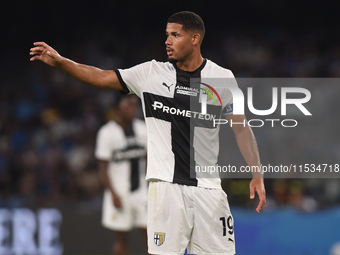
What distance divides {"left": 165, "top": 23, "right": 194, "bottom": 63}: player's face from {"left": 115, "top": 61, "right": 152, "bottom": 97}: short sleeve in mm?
220

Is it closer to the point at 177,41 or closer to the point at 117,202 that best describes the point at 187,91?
the point at 177,41

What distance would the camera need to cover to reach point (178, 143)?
11.5 feet

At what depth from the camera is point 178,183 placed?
11.3 ft

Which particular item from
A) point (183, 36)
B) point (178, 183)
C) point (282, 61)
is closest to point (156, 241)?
point (178, 183)

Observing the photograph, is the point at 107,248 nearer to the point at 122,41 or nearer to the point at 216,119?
the point at 216,119

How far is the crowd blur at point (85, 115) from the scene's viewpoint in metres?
7.70

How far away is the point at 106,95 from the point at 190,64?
6.78 metres

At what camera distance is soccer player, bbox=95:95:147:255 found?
6027mm

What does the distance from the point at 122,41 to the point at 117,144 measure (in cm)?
567

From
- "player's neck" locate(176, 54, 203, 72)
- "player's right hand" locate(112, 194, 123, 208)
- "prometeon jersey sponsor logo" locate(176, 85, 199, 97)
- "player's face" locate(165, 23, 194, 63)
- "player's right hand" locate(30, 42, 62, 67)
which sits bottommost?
"player's right hand" locate(112, 194, 123, 208)

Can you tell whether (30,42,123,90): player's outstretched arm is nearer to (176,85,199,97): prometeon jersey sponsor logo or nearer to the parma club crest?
(176,85,199,97): prometeon jersey sponsor logo

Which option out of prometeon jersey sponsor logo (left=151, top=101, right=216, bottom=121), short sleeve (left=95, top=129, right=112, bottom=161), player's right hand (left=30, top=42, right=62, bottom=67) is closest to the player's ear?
prometeon jersey sponsor logo (left=151, top=101, right=216, bottom=121)

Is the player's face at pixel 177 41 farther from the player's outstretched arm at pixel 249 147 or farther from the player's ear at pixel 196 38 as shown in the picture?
the player's outstretched arm at pixel 249 147

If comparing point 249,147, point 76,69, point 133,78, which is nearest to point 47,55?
point 76,69
